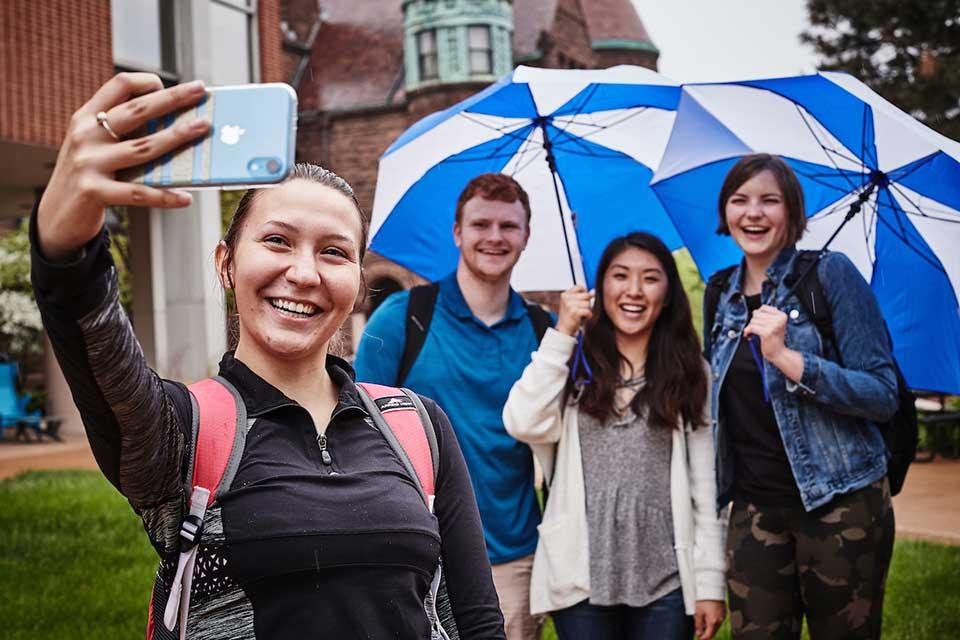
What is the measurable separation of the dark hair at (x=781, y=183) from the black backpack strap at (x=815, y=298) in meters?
0.15

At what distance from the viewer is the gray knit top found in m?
3.36

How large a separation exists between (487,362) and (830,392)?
1222 millimetres

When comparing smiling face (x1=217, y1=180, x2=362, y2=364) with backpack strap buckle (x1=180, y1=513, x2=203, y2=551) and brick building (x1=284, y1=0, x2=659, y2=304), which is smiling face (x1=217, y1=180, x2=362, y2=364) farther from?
brick building (x1=284, y1=0, x2=659, y2=304)

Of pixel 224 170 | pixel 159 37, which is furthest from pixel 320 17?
pixel 224 170

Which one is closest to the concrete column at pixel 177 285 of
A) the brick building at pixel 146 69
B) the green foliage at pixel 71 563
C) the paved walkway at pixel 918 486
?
the brick building at pixel 146 69

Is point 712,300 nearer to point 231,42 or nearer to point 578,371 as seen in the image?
point 578,371

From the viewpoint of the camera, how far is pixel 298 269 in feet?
5.83

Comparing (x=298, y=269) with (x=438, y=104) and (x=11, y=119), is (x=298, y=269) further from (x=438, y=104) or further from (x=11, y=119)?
(x=438, y=104)

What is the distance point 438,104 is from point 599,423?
875 inches

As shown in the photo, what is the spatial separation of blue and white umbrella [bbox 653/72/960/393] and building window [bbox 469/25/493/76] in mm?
21655

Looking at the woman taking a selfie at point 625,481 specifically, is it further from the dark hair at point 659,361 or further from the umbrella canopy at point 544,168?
the umbrella canopy at point 544,168

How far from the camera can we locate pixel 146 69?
15.8m

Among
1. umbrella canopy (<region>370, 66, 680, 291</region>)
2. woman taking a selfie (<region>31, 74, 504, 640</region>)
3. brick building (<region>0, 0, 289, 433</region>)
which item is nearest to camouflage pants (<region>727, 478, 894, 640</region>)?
umbrella canopy (<region>370, 66, 680, 291</region>)

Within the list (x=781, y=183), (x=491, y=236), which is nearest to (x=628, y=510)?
(x=491, y=236)
